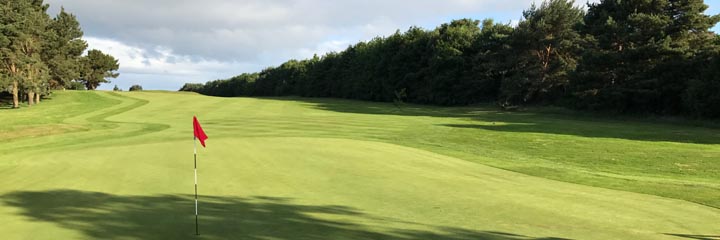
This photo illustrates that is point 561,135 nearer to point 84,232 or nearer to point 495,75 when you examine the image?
point 84,232

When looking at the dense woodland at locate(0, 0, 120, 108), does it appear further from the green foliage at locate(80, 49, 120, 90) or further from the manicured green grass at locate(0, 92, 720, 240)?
the manicured green grass at locate(0, 92, 720, 240)

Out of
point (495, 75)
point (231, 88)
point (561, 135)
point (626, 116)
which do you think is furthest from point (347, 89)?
point (231, 88)

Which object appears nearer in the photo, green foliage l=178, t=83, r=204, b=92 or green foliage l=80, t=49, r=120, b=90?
green foliage l=80, t=49, r=120, b=90

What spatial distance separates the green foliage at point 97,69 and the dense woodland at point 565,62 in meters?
46.2

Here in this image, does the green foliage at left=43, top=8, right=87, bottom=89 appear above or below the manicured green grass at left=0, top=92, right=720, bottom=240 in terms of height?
above

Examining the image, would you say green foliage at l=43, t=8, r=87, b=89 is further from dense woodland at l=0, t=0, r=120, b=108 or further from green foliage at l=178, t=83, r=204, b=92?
green foliage at l=178, t=83, r=204, b=92

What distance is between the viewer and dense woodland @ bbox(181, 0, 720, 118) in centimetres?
3209

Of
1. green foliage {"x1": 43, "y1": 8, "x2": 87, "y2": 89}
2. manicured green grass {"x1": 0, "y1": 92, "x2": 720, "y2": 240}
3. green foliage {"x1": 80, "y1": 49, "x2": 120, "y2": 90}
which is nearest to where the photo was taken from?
manicured green grass {"x1": 0, "y1": 92, "x2": 720, "y2": 240}

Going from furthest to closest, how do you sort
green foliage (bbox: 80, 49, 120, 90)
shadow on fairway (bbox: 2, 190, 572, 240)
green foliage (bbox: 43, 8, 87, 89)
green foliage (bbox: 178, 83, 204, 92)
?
green foliage (bbox: 178, 83, 204, 92) → green foliage (bbox: 80, 49, 120, 90) → green foliage (bbox: 43, 8, 87, 89) → shadow on fairway (bbox: 2, 190, 572, 240)

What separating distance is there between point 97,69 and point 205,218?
95684 millimetres

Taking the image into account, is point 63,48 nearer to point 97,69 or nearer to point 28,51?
point 28,51

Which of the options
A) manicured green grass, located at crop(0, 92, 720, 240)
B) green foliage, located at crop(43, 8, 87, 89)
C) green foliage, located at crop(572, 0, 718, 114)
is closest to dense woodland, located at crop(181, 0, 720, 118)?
green foliage, located at crop(572, 0, 718, 114)

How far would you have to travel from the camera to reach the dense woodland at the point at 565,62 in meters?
32.1

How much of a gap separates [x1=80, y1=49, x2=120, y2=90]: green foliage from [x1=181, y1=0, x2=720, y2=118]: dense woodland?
4616cm
